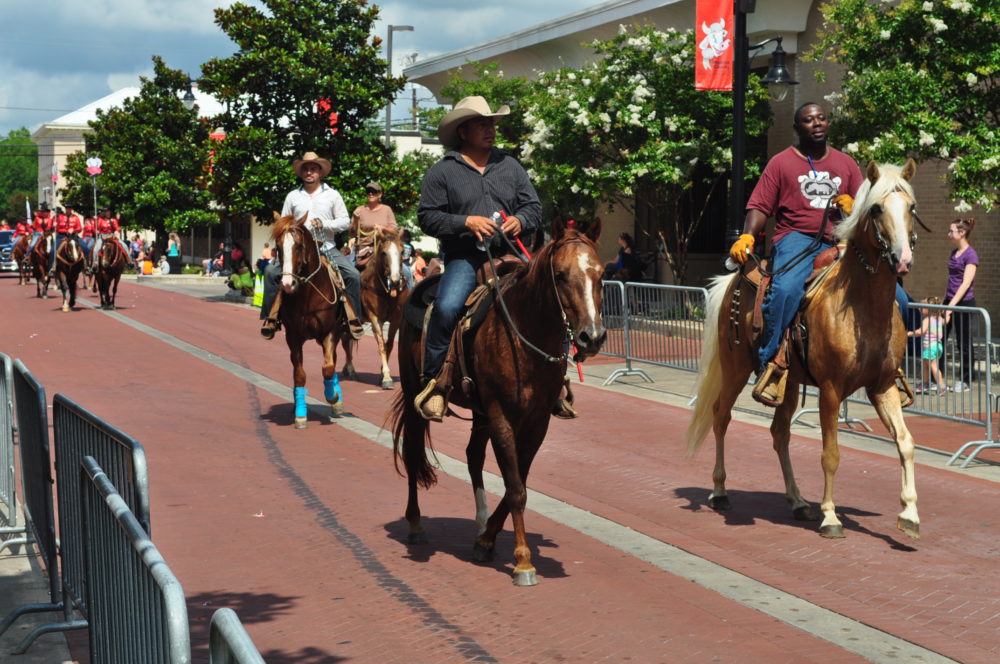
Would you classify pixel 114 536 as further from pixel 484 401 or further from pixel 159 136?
pixel 159 136

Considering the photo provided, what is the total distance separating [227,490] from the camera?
30.8ft

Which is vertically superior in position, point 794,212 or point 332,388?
point 794,212

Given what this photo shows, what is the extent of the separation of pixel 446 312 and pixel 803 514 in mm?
3067

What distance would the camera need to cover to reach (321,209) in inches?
515

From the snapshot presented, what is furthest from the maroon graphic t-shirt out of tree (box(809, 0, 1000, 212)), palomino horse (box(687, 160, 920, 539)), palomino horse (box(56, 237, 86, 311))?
palomino horse (box(56, 237, 86, 311))

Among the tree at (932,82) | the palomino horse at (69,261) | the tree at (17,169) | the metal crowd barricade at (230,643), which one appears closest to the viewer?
the metal crowd barricade at (230,643)

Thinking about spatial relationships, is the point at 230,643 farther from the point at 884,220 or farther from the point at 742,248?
the point at 742,248

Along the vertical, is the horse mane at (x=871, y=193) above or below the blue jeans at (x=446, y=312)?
above

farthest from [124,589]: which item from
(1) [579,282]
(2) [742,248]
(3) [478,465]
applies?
(2) [742,248]

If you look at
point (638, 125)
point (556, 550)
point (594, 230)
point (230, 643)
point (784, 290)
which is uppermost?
point (638, 125)

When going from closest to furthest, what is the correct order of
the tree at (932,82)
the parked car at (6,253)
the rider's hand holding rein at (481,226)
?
the rider's hand holding rein at (481,226)
the tree at (932,82)
the parked car at (6,253)

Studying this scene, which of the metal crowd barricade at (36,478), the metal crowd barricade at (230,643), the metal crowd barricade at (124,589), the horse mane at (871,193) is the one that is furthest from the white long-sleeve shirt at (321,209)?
the metal crowd barricade at (230,643)

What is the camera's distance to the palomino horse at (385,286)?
15.7 metres

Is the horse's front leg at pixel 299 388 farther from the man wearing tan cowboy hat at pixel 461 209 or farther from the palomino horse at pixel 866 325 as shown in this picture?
the palomino horse at pixel 866 325
